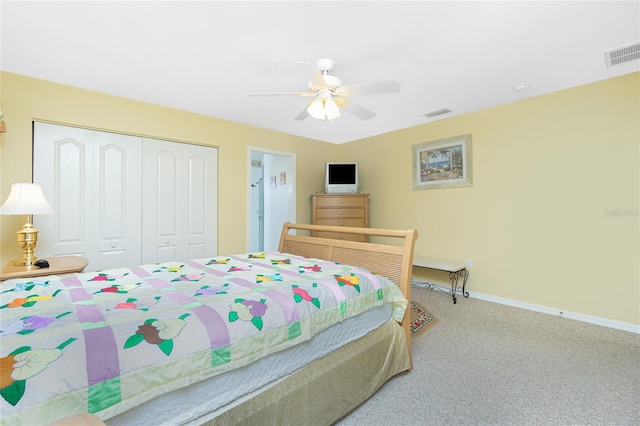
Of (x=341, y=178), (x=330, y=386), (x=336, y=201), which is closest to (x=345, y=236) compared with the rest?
(x=336, y=201)

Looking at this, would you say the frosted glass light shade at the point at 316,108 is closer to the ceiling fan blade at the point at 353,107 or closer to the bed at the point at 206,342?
the ceiling fan blade at the point at 353,107

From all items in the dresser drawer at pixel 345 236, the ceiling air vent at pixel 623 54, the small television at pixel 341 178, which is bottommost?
the dresser drawer at pixel 345 236

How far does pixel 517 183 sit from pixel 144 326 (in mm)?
3813

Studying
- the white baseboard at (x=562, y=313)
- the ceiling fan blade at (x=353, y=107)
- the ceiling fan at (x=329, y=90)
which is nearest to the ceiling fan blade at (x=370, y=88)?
the ceiling fan at (x=329, y=90)

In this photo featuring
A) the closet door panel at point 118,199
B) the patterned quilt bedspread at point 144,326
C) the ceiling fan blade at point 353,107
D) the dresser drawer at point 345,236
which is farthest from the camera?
the dresser drawer at point 345,236

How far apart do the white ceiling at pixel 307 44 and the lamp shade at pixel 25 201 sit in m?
1.07

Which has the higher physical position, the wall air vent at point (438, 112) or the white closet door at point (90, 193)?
the wall air vent at point (438, 112)

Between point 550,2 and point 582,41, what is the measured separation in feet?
2.18

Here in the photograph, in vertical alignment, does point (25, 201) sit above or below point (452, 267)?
above

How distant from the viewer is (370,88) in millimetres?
2117

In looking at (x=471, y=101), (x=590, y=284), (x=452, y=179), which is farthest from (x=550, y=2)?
(x=590, y=284)

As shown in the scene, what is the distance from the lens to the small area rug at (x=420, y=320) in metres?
2.65

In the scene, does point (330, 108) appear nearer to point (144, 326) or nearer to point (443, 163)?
point (144, 326)

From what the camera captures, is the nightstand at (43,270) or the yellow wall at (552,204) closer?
the nightstand at (43,270)
